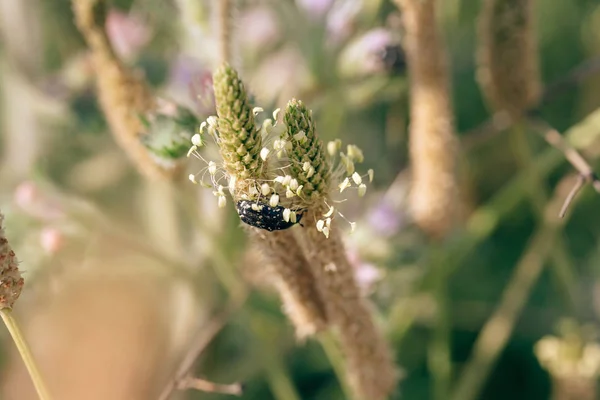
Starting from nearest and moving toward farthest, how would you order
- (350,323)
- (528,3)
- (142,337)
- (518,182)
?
(350,323), (528,3), (518,182), (142,337)

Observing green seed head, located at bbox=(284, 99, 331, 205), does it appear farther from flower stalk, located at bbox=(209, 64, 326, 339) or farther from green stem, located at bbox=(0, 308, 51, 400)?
green stem, located at bbox=(0, 308, 51, 400)

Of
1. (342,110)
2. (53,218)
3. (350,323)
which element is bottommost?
(350,323)

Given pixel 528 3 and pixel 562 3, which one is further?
pixel 562 3

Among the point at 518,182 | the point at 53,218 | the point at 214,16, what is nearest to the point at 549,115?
the point at 518,182

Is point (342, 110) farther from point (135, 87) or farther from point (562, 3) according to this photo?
point (562, 3)

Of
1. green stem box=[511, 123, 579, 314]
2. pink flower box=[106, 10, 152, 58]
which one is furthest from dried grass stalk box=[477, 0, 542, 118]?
pink flower box=[106, 10, 152, 58]

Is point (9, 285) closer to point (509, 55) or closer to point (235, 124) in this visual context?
point (235, 124)

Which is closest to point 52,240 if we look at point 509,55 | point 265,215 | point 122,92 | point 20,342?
point 122,92
